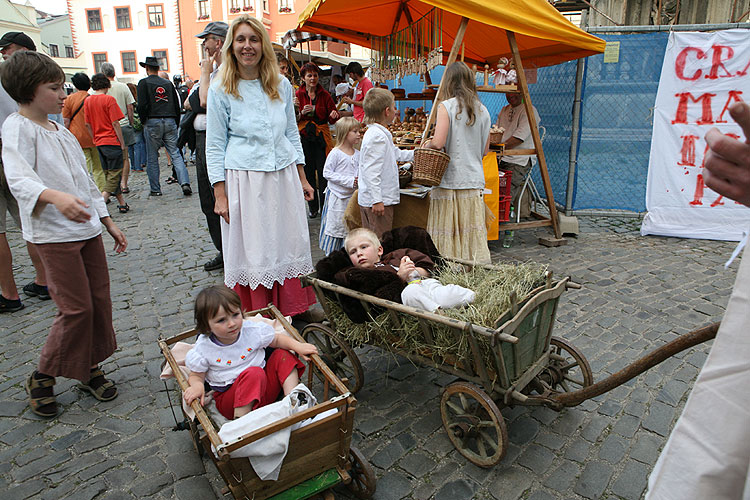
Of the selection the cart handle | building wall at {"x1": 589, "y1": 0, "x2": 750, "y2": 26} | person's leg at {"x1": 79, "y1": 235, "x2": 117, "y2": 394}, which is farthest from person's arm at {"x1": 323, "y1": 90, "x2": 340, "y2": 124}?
building wall at {"x1": 589, "y1": 0, "x2": 750, "y2": 26}

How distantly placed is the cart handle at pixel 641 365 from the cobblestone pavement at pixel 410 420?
0.44 meters

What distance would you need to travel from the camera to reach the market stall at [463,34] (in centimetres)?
537

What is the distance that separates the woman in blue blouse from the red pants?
4.29 feet

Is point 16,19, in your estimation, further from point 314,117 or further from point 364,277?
point 364,277

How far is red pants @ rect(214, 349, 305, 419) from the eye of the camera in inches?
96.6

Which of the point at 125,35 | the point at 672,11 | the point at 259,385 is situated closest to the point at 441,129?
the point at 259,385

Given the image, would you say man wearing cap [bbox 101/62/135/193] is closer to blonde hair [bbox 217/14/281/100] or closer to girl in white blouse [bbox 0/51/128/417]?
blonde hair [bbox 217/14/281/100]

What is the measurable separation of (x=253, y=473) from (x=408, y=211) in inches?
156

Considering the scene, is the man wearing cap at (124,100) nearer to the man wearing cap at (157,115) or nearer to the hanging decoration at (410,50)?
the man wearing cap at (157,115)

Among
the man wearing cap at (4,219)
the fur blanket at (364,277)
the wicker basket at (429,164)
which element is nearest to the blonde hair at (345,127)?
the wicker basket at (429,164)

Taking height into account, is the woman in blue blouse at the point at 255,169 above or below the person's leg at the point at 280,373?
above

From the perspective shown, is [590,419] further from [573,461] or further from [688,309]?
[688,309]

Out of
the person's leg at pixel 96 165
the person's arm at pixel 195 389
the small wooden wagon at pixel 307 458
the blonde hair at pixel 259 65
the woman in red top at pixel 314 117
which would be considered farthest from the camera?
the person's leg at pixel 96 165

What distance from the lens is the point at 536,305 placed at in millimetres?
2619
